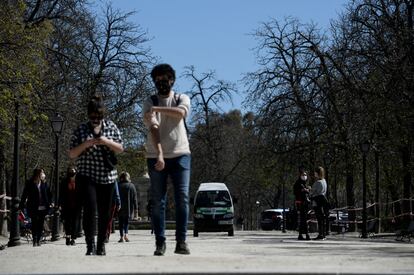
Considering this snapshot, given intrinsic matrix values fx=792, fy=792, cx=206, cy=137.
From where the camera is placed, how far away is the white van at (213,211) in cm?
3130

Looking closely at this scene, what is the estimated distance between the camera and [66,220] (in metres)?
17.5

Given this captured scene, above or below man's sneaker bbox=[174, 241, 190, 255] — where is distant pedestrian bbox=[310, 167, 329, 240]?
above

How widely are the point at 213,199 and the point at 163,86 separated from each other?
2307cm

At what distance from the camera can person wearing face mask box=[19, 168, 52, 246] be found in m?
17.6

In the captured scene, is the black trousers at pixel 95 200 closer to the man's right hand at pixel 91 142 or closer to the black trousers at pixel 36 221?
the man's right hand at pixel 91 142

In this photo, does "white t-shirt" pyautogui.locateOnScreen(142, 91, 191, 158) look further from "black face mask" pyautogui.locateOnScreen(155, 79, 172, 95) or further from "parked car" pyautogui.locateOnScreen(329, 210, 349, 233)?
"parked car" pyautogui.locateOnScreen(329, 210, 349, 233)

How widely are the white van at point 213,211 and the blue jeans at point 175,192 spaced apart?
2195 centimetres

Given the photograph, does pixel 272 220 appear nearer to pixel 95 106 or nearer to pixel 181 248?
pixel 95 106

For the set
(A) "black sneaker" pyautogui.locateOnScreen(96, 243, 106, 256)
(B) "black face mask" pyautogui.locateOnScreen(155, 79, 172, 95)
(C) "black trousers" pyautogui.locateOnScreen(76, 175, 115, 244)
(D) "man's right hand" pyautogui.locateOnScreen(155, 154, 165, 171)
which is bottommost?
(A) "black sneaker" pyautogui.locateOnScreen(96, 243, 106, 256)

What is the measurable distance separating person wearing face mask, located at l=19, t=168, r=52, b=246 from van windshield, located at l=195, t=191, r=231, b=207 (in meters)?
14.6

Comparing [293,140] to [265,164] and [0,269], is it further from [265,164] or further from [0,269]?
[0,269]

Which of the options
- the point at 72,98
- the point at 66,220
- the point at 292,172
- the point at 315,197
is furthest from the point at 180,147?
the point at 292,172

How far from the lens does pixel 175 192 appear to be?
9.16 metres

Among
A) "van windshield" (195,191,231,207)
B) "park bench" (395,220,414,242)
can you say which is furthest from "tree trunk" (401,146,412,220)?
"van windshield" (195,191,231,207)
